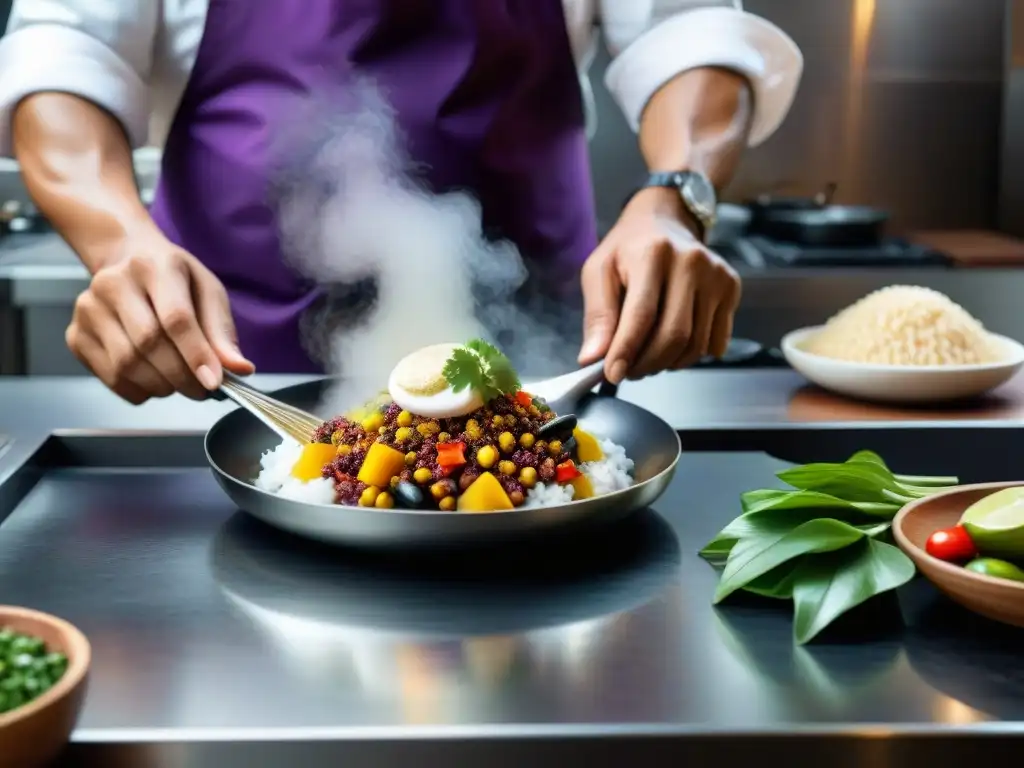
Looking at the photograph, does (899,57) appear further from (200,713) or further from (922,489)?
(200,713)

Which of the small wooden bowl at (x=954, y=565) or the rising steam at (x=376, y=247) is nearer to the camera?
the small wooden bowl at (x=954, y=565)

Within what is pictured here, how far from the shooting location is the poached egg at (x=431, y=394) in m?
1.26

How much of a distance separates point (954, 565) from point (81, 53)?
1.61 metres

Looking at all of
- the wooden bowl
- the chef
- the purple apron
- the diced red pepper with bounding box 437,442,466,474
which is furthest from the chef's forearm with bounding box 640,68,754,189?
the wooden bowl

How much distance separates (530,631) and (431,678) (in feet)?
0.43

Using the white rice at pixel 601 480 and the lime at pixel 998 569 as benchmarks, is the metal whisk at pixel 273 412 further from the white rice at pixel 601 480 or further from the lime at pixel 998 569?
the lime at pixel 998 569

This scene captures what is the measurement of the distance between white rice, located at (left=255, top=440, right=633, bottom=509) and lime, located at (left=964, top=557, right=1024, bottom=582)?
0.38 meters

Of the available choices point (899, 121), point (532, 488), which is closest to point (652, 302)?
point (532, 488)

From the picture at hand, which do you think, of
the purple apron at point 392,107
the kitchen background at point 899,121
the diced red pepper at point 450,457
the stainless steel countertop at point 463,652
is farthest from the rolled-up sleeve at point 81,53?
the kitchen background at point 899,121

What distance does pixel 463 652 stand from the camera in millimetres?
969

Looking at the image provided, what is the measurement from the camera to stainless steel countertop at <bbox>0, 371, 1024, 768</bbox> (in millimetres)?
817

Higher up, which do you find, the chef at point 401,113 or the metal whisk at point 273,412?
the chef at point 401,113

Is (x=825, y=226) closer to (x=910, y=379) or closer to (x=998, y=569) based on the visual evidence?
(x=910, y=379)

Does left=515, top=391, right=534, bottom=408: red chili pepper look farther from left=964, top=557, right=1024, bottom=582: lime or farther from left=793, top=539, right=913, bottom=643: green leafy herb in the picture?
left=964, top=557, right=1024, bottom=582: lime
